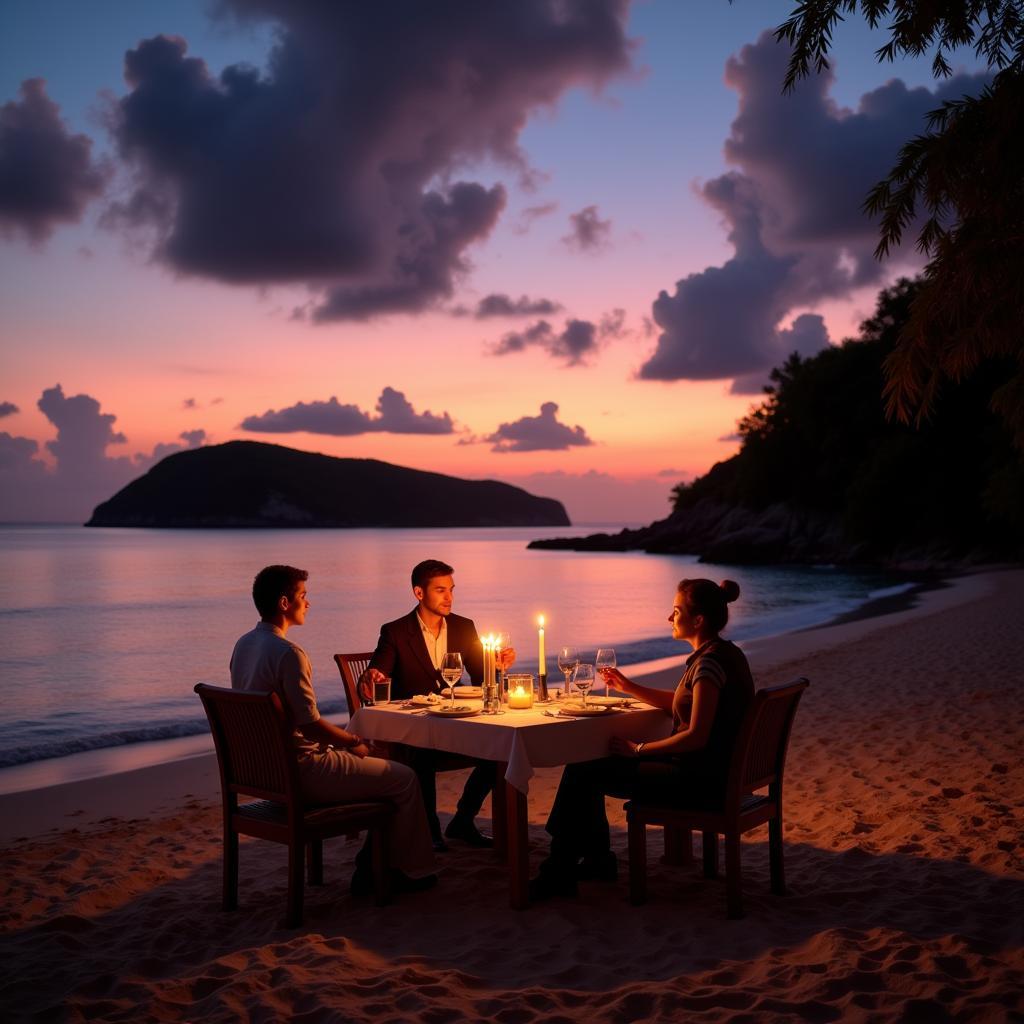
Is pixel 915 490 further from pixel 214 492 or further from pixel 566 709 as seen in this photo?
pixel 214 492

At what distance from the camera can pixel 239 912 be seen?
5180 mm

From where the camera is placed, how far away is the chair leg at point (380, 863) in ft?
16.9

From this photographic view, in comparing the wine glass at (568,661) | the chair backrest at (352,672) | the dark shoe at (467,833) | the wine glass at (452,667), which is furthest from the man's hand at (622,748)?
the chair backrest at (352,672)

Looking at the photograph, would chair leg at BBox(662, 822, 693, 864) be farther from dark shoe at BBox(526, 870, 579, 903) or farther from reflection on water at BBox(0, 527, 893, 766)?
reflection on water at BBox(0, 527, 893, 766)

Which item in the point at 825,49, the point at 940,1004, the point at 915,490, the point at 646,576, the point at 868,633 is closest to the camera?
the point at 940,1004

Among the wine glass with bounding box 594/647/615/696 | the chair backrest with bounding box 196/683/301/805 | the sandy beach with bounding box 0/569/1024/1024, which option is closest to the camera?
the sandy beach with bounding box 0/569/1024/1024

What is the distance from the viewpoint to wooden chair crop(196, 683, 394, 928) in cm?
481

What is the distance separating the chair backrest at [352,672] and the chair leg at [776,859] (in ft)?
8.71

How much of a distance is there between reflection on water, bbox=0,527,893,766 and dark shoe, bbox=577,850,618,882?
2468mm

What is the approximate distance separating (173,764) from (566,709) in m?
6.36

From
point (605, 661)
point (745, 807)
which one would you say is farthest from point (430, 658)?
point (745, 807)

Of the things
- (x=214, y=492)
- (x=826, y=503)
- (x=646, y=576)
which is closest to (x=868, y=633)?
(x=646, y=576)

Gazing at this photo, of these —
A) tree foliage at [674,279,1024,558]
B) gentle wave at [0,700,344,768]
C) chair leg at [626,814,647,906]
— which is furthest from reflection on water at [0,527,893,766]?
tree foliage at [674,279,1024,558]

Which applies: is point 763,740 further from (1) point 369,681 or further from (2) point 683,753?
(1) point 369,681
